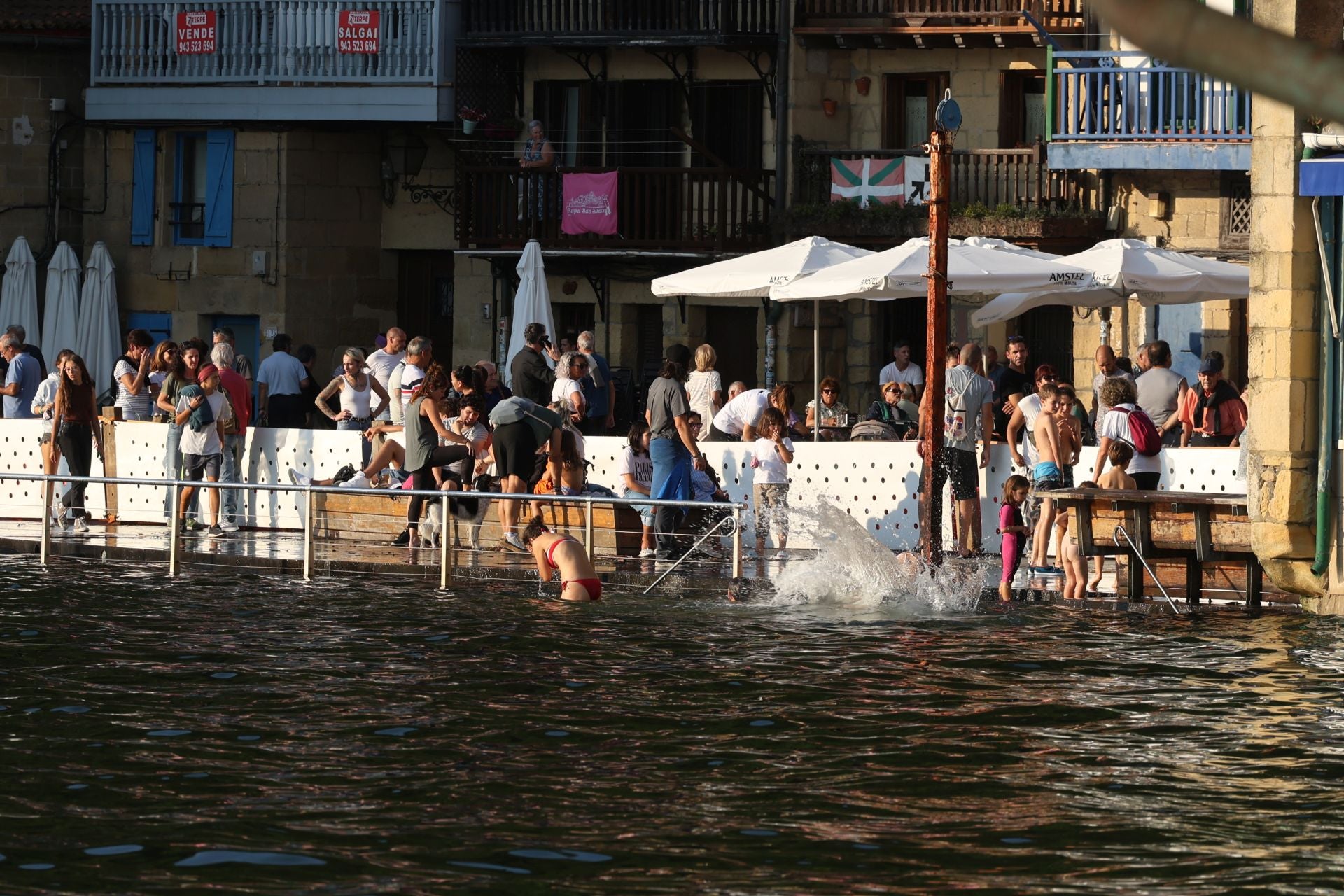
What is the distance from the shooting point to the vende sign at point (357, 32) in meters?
32.4

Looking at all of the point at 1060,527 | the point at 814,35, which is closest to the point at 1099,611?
the point at 1060,527

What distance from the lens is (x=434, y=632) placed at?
1541 centimetres

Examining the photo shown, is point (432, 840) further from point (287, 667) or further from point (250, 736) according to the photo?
point (287, 667)

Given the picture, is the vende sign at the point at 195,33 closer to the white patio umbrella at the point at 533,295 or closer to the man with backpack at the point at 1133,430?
the white patio umbrella at the point at 533,295

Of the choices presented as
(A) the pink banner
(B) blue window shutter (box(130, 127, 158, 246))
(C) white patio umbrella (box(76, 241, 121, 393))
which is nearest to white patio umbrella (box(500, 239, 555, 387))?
(A) the pink banner

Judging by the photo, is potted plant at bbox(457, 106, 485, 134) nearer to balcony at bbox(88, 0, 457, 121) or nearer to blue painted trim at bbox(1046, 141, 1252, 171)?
balcony at bbox(88, 0, 457, 121)

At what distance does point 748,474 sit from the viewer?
62.1 feet

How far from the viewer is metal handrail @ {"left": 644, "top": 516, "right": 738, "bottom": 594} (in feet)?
53.7

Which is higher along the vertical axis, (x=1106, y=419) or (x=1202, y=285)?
(x=1202, y=285)

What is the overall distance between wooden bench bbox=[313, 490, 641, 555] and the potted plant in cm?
1458

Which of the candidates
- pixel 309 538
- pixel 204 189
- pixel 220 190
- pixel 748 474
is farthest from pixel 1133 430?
pixel 204 189

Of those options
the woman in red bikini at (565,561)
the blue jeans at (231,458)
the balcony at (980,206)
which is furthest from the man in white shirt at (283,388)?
the balcony at (980,206)

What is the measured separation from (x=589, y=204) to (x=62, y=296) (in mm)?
8201

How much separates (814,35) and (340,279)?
874 cm
